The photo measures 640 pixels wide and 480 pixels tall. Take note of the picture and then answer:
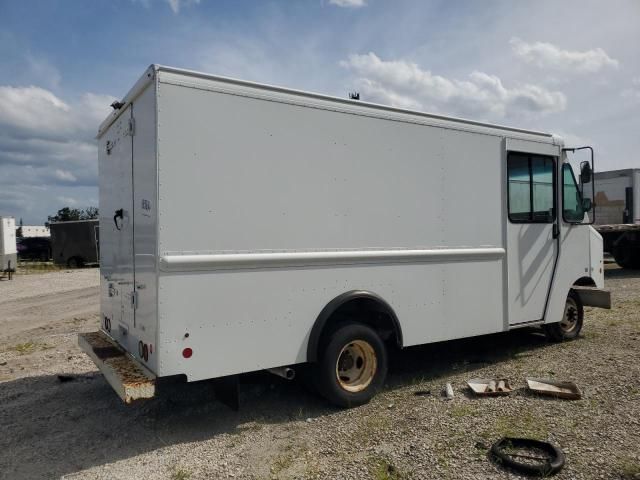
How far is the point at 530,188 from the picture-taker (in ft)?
20.9

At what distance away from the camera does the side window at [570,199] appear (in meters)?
6.75

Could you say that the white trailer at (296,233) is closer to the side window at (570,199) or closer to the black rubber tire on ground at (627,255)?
the side window at (570,199)

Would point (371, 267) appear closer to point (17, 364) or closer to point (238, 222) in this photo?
point (238, 222)

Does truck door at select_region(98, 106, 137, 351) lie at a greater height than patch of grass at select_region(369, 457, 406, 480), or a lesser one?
greater

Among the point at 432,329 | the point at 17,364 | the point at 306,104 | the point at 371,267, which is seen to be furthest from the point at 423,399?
the point at 17,364

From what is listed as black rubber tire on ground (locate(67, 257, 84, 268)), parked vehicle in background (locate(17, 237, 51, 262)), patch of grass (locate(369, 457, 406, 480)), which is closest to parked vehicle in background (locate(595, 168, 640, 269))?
patch of grass (locate(369, 457, 406, 480))

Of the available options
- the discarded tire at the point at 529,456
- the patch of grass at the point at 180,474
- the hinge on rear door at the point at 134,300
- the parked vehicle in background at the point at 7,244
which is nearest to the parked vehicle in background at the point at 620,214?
the discarded tire at the point at 529,456

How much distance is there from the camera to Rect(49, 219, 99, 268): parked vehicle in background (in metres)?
24.5


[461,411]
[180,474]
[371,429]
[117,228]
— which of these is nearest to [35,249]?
[117,228]

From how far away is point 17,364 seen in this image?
692 centimetres

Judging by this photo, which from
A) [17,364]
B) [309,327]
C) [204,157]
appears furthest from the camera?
[17,364]

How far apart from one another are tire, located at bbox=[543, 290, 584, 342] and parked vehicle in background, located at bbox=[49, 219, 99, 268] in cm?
2236

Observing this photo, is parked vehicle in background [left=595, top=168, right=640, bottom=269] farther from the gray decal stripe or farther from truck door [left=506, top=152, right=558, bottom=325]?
the gray decal stripe

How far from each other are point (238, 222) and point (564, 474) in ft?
9.99
